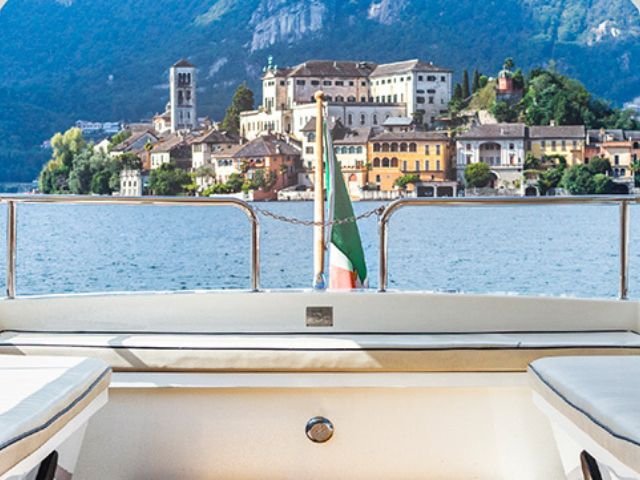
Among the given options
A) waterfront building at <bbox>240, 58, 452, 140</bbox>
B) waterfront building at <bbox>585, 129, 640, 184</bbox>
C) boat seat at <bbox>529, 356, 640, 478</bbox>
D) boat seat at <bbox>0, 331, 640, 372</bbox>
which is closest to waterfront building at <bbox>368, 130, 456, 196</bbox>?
waterfront building at <bbox>240, 58, 452, 140</bbox>

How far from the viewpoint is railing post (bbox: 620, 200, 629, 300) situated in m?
2.21

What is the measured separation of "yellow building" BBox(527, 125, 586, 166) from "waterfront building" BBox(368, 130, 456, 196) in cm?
452

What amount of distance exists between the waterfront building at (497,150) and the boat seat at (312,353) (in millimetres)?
45478

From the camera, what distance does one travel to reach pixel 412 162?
49.7m

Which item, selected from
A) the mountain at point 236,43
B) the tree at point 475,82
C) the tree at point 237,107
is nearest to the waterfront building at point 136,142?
the mountain at point 236,43

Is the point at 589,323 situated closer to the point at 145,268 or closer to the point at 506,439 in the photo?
the point at 506,439

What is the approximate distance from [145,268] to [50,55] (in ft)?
98.5

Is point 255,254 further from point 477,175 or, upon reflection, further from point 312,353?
point 477,175

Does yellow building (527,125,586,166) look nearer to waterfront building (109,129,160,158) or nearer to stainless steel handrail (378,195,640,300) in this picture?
waterfront building (109,129,160,158)

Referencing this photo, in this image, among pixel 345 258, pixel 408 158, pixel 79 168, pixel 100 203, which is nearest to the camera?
pixel 100 203

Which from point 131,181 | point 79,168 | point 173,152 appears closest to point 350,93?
point 173,152

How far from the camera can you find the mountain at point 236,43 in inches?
2163

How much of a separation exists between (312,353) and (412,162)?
48.3m

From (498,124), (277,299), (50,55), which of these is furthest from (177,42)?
(277,299)
